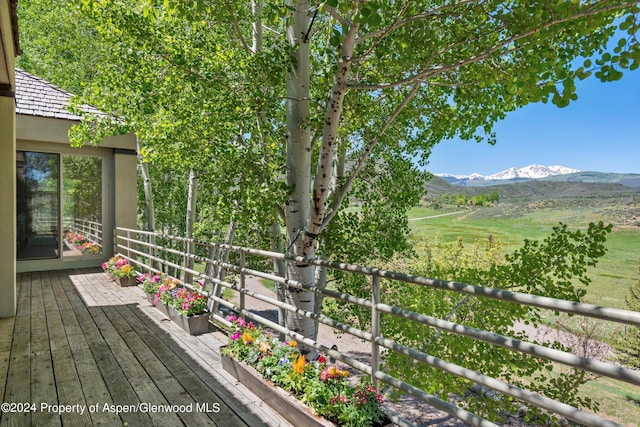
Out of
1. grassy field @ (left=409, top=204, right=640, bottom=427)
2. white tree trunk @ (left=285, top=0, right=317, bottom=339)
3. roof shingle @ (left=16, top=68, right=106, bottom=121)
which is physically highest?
roof shingle @ (left=16, top=68, right=106, bottom=121)

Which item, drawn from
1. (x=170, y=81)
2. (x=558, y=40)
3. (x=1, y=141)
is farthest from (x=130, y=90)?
(x=558, y=40)

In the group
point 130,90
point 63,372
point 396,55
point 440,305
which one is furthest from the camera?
point 440,305

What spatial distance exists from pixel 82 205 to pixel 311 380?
775cm

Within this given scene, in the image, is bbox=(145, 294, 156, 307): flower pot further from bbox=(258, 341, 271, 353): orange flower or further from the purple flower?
the purple flower

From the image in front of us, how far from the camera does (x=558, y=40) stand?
141 inches

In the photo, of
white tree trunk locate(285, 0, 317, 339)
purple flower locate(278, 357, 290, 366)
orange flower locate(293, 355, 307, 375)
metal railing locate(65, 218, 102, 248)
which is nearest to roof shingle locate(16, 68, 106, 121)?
metal railing locate(65, 218, 102, 248)

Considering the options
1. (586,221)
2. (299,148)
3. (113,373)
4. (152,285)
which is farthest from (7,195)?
(586,221)

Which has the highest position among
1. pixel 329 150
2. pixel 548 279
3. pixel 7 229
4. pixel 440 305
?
pixel 329 150

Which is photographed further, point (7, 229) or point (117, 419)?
point (7, 229)

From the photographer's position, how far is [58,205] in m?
7.64

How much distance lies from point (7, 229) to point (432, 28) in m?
5.30

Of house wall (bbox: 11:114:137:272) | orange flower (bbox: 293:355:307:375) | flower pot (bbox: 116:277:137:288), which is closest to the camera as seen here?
orange flower (bbox: 293:355:307:375)

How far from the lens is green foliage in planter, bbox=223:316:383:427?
1.92m

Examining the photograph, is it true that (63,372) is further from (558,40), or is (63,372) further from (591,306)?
(558,40)
